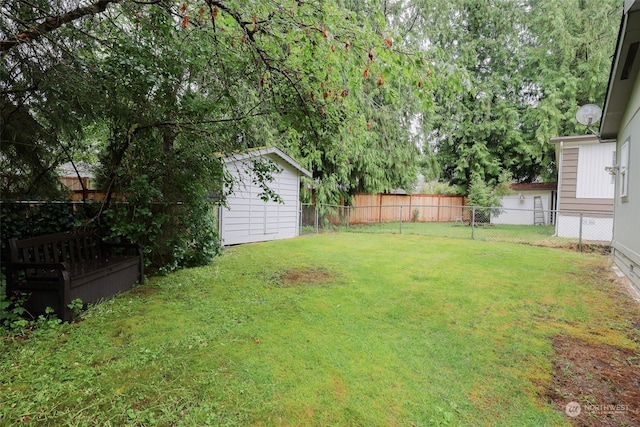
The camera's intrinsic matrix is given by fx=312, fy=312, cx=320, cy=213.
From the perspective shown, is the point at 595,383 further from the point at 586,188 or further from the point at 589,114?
the point at 586,188

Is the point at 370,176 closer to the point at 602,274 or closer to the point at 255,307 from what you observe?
the point at 602,274

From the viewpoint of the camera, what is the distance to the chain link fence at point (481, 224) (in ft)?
32.4

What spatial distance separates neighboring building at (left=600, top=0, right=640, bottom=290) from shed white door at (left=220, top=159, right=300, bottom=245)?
6.26 m

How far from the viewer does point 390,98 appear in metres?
3.37

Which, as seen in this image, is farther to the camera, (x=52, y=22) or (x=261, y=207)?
(x=261, y=207)

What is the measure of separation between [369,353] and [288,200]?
27.8 ft

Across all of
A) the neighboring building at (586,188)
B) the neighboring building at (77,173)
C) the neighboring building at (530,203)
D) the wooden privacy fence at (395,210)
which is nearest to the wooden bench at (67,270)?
the neighboring building at (77,173)

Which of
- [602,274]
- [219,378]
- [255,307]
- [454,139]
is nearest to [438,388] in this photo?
[219,378]

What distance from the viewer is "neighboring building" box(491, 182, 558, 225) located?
54.3 feet

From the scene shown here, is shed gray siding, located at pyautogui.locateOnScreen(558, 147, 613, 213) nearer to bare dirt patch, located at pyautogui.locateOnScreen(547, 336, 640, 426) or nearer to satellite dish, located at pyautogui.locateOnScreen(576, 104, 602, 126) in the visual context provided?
satellite dish, located at pyautogui.locateOnScreen(576, 104, 602, 126)

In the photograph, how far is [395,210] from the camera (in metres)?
17.3

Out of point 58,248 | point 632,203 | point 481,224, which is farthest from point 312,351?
point 481,224

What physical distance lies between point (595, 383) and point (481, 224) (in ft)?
47.0

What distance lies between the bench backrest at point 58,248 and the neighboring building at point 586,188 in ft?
41.3
